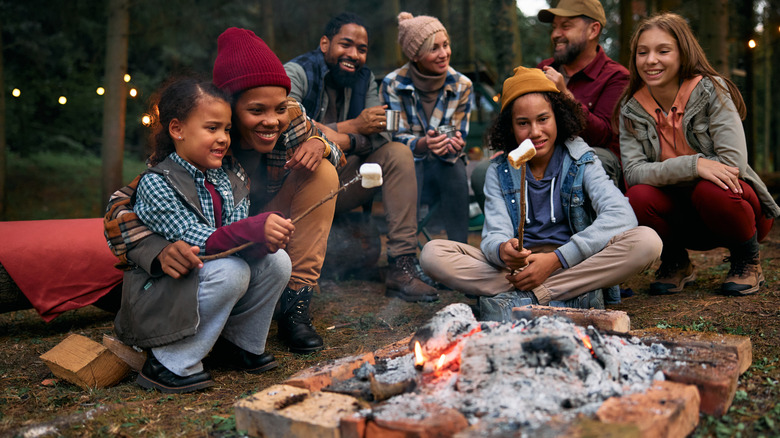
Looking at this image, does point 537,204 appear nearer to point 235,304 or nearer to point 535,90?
point 535,90

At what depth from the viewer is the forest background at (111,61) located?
7.53 meters

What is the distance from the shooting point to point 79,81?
33.3 feet

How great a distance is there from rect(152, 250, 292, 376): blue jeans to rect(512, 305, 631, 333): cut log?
3.41ft

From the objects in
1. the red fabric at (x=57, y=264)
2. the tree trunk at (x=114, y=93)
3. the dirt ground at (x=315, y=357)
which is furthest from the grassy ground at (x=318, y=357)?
the tree trunk at (x=114, y=93)

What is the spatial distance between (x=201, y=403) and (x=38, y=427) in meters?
0.52

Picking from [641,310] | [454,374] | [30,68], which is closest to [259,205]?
[454,374]

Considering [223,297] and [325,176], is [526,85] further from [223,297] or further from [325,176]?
[223,297]

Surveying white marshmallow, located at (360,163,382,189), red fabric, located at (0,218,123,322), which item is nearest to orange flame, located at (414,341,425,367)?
white marshmallow, located at (360,163,382,189)

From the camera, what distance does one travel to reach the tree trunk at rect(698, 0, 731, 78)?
21.1ft

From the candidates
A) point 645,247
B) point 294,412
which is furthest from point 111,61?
point 294,412

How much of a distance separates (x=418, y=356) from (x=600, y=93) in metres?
A: 2.71

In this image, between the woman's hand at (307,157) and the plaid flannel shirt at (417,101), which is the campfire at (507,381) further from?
the plaid flannel shirt at (417,101)

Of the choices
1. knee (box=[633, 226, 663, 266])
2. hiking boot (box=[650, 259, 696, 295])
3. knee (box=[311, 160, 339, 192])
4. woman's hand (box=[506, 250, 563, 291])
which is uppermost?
knee (box=[311, 160, 339, 192])

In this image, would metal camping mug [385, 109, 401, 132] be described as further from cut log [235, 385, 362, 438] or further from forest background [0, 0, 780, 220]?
forest background [0, 0, 780, 220]
